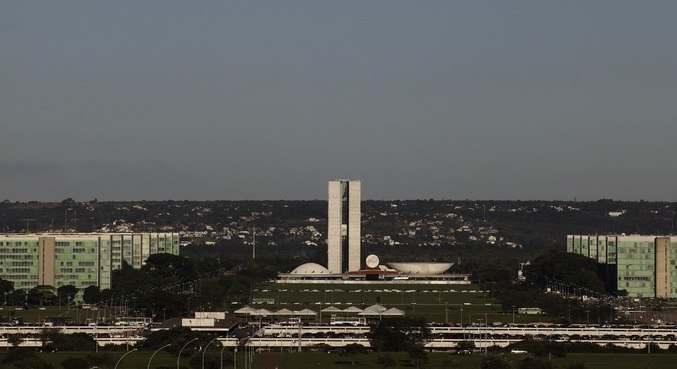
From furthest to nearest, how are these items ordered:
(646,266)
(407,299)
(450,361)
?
(646,266), (407,299), (450,361)

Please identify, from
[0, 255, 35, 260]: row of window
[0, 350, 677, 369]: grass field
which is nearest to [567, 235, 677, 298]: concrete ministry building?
[0, 255, 35, 260]: row of window

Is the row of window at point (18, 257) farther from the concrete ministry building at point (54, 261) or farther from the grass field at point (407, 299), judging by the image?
the grass field at point (407, 299)

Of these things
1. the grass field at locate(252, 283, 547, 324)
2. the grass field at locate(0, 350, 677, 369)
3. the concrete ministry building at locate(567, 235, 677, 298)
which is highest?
the concrete ministry building at locate(567, 235, 677, 298)

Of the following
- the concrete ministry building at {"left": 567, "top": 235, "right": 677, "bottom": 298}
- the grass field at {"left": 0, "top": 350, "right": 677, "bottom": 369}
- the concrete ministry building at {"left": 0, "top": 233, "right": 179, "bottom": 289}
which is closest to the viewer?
the grass field at {"left": 0, "top": 350, "right": 677, "bottom": 369}

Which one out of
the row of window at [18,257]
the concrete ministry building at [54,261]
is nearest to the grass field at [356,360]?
the concrete ministry building at [54,261]

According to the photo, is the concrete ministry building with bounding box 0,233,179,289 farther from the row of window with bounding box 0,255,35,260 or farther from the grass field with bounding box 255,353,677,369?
the grass field with bounding box 255,353,677,369

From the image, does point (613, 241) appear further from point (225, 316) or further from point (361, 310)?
point (225, 316)

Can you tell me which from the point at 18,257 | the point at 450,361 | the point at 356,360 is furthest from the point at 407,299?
the point at 450,361

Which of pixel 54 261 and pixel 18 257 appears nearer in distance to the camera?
pixel 54 261

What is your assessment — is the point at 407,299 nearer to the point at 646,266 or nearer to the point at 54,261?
the point at 646,266

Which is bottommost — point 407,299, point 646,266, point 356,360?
point 356,360

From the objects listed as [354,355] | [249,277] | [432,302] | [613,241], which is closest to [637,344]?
[354,355]
